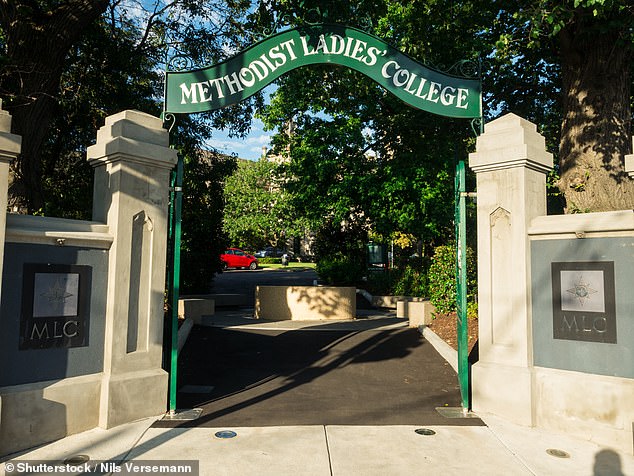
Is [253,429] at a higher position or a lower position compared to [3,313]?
lower

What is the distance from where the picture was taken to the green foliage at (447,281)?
12.2 m

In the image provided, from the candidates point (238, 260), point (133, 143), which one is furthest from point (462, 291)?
point (238, 260)

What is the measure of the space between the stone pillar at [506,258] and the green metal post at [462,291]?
17 centimetres

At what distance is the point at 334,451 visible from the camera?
4.73 meters

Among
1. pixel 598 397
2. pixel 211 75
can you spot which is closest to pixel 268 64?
pixel 211 75

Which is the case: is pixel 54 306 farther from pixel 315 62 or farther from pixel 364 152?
pixel 364 152

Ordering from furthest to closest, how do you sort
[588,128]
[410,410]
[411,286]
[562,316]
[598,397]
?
[411,286], [588,128], [410,410], [562,316], [598,397]

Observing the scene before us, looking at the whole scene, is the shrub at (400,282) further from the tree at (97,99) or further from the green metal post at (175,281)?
the green metal post at (175,281)

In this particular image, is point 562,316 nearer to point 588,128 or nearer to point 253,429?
point 253,429

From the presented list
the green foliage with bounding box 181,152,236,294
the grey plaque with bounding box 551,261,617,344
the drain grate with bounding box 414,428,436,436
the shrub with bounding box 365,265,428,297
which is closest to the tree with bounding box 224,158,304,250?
the shrub with bounding box 365,265,428,297

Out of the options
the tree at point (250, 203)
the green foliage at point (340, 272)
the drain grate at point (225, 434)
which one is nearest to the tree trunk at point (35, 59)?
the drain grate at point (225, 434)

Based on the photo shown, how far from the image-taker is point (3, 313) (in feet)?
15.6

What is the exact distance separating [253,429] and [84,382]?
78.5 inches

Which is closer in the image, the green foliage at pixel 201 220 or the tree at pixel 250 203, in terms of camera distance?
the green foliage at pixel 201 220
